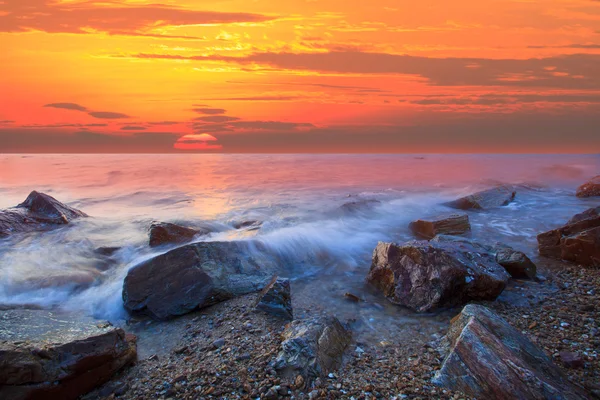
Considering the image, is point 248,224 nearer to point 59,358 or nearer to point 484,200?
point 59,358

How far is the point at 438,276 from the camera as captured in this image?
5461 millimetres

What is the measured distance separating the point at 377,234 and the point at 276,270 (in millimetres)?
4308

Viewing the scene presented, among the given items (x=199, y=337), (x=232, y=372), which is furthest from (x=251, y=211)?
(x=232, y=372)

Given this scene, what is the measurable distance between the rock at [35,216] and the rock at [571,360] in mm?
11687

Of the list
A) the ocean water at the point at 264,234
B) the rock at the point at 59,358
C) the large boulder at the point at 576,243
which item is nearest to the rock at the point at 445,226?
the ocean water at the point at 264,234

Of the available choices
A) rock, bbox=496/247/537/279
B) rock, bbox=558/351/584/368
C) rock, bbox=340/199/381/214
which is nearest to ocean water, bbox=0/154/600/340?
rock, bbox=340/199/381/214

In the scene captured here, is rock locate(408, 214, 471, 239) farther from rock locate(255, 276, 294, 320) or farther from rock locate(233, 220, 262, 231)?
rock locate(255, 276, 294, 320)

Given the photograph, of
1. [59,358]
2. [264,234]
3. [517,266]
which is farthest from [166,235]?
[517,266]

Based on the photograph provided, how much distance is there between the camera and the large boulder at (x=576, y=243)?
22.1ft

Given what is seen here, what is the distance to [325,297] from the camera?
6148 millimetres

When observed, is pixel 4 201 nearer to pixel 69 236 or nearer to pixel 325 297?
pixel 69 236

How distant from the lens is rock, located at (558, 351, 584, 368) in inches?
153

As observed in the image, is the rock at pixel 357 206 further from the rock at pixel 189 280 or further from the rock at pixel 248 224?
the rock at pixel 189 280

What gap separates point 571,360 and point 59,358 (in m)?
5.15
